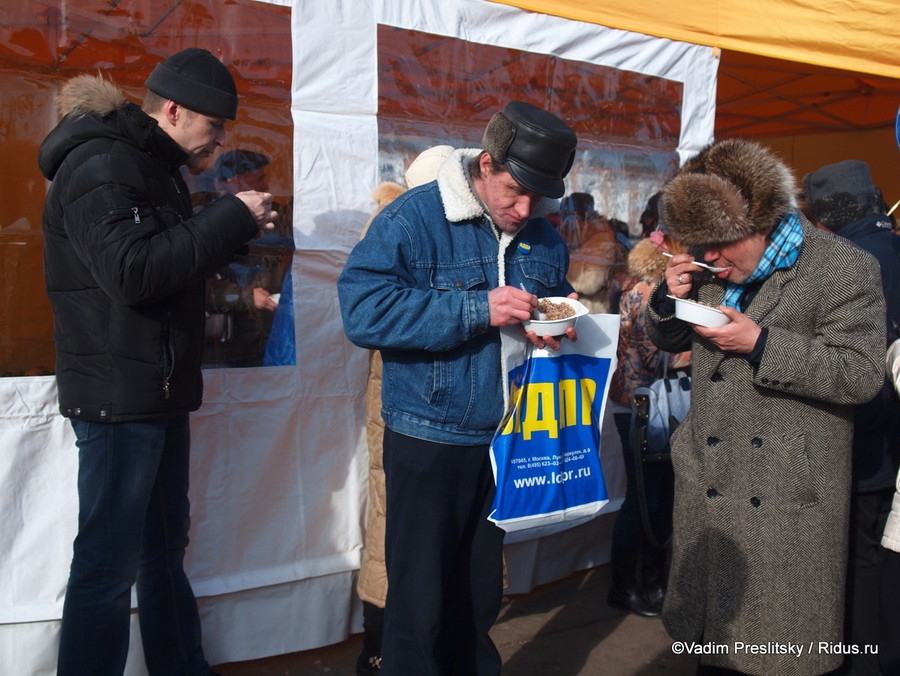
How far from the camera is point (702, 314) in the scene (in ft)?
6.77

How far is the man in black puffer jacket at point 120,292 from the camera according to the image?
7.05ft

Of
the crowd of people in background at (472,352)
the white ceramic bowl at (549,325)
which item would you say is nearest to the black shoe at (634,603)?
the crowd of people in background at (472,352)

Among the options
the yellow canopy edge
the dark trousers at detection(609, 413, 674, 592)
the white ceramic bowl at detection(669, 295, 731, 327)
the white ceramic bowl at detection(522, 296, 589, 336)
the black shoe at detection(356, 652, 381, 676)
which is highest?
the yellow canopy edge

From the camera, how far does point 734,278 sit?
2189 millimetres

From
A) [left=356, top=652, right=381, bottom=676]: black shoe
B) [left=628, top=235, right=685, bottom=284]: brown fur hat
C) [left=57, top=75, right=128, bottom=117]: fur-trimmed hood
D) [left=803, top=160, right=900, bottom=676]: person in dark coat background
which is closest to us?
[left=57, top=75, right=128, bottom=117]: fur-trimmed hood

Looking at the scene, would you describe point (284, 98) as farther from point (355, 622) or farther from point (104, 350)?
point (355, 622)

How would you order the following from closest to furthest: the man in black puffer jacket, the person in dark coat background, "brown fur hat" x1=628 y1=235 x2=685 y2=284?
1. the man in black puffer jacket
2. the person in dark coat background
3. "brown fur hat" x1=628 y1=235 x2=685 y2=284

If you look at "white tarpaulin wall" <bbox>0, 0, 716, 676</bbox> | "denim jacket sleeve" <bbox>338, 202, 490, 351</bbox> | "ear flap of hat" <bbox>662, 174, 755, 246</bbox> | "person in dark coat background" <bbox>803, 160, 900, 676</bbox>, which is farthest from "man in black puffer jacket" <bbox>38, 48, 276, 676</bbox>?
"person in dark coat background" <bbox>803, 160, 900, 676</bbox>

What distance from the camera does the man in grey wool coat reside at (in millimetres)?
2066

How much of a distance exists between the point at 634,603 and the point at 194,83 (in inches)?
114

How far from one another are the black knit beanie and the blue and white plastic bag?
1.10 metres

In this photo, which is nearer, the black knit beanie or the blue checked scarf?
the blue checked scarf

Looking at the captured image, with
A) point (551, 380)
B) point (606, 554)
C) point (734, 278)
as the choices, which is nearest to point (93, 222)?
point (551, 380)

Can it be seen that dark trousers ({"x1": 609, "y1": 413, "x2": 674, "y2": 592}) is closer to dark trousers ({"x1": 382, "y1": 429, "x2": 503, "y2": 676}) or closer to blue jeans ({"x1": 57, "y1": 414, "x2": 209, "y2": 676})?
dark trousers ({"x1": 382, "y1": 429, "x2": 503, "y2": 676})
